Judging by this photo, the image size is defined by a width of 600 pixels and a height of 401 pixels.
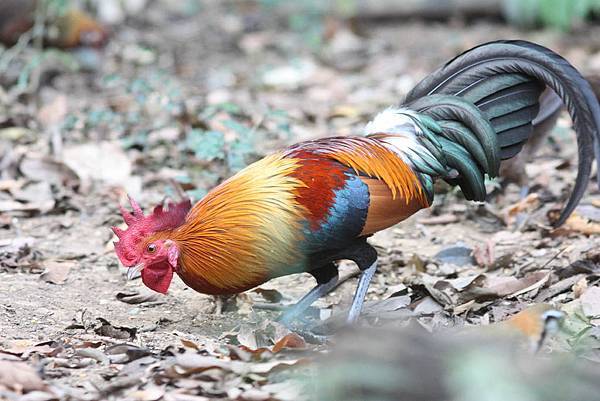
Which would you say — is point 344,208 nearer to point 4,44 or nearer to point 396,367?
point 396,367

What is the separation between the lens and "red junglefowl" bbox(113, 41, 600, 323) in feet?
14.4

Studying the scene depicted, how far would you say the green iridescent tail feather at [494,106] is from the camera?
4.76 m

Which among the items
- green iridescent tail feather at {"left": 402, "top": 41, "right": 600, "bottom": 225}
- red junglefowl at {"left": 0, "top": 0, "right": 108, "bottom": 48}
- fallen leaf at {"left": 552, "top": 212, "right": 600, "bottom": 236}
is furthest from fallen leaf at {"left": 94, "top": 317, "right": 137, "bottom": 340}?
red junglefowl at {"left": 0, "top": 0, "right": 108, "bottom": 48}

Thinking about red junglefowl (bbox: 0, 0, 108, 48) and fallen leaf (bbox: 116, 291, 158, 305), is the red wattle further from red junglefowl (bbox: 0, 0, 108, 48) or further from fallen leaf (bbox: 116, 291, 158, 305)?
red junglefowl (bbox: 0, 0, 108, 48)

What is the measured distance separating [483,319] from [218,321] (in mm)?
1347

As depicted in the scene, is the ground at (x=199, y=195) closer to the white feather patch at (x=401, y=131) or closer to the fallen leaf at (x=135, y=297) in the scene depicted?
the fallen leaf at (x=135, y=297)

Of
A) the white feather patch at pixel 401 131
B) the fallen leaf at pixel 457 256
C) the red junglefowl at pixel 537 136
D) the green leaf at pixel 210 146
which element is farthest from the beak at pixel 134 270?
the red junglefowl at pixel 537 136

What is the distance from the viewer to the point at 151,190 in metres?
6.87

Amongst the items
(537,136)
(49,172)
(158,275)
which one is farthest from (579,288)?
(49,172)

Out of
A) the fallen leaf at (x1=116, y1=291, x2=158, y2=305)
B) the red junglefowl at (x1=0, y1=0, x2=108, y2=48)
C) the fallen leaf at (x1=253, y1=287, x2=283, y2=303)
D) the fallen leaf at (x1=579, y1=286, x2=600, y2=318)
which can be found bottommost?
the fallen leaf at (x1=253, y1=287, x2=283, y2=303)

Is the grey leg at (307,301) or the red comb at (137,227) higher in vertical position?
the red comb at (137,227)

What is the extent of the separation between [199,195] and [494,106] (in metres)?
2.01

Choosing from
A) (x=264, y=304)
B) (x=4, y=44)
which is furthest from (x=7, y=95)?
(x=264, y=304)

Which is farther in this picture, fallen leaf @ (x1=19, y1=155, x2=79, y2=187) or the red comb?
fallen leaf @ (x1=19, y1=155, x2=79, y2=187)
